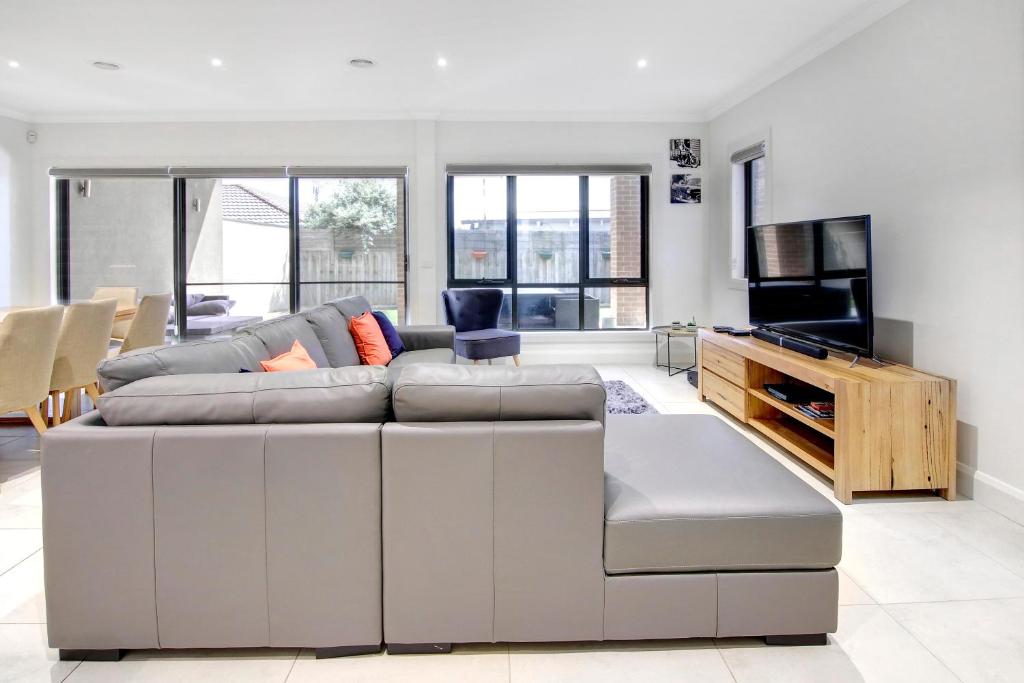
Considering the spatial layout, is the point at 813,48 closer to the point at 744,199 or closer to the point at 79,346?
the point at 744,199

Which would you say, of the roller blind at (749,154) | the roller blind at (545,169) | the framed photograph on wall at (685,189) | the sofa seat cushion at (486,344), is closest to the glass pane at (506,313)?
the sofa seat cushion at (486,344)

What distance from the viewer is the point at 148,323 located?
480 cm

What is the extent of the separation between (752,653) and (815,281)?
263 cm

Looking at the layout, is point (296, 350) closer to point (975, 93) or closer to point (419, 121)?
point (975, 93)

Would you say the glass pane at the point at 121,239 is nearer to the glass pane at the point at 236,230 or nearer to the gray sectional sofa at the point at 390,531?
the glass pane at the point at 236,230

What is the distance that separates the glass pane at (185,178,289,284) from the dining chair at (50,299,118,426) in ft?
8.85

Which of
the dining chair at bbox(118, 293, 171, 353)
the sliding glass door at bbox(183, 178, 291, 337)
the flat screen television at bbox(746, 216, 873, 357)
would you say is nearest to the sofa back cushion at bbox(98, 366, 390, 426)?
the flat screen television at bbox(746, 216, 873, 357)

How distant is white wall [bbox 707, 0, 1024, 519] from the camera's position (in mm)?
2855

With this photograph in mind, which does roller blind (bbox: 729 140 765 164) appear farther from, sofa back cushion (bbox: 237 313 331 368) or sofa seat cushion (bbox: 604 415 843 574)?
sofa seat cushion (bbox: 604 415 843 574)

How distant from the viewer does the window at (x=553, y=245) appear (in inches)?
269

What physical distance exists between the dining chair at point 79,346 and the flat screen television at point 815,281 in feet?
13.9

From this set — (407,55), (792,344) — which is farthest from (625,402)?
(407,55)

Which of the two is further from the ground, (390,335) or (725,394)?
(390,335)

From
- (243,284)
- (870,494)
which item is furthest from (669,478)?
(243,284)
